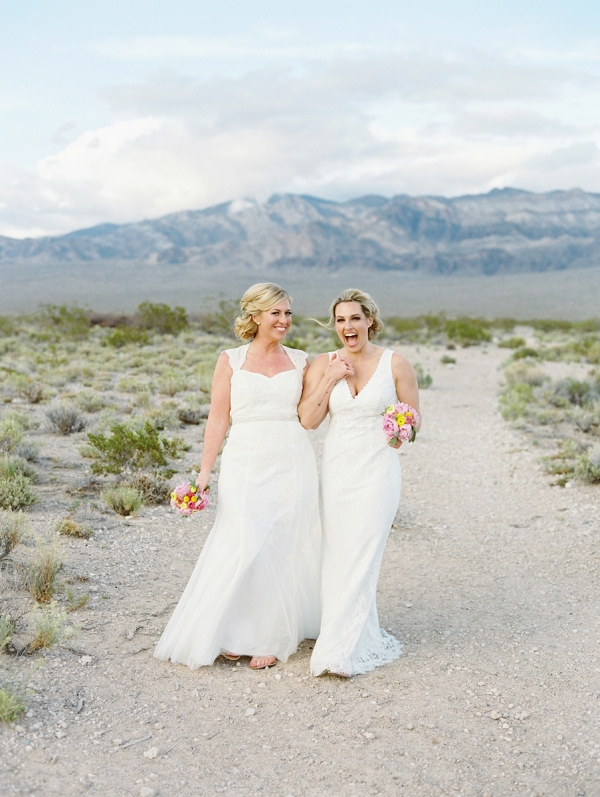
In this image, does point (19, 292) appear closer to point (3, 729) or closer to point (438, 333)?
point (438, 333)

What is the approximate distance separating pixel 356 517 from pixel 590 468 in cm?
562

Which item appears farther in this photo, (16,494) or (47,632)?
(16,494)

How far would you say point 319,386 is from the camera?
189 inches

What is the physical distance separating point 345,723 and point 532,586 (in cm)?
282

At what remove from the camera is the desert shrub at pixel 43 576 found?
532 cm

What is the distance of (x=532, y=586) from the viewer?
6.39 meters

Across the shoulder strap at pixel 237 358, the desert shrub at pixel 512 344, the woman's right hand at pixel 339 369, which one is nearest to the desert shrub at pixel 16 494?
the shoulder strap at pixel 237 358

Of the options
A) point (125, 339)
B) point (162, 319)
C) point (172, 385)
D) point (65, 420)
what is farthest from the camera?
point (162, 319)

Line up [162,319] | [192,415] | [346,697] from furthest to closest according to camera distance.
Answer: [162,319], [192,415], [346,697]

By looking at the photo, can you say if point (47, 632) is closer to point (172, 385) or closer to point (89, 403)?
point (89, 403)

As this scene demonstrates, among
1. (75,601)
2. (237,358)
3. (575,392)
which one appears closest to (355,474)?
(237,358)

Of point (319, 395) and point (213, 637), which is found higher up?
point (319, 395)

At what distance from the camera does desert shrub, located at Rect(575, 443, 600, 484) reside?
9.32m

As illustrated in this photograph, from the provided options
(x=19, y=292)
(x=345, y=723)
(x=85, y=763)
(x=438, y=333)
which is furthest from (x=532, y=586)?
(x=19, y=292)
